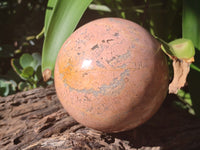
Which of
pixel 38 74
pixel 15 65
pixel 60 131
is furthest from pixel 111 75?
pixel 15 65

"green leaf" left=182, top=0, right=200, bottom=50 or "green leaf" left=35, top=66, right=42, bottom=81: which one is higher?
"green leaf" left=182, top=0, right=200, bottom=50

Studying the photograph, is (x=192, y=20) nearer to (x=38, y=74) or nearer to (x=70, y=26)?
(x=70, y=26)

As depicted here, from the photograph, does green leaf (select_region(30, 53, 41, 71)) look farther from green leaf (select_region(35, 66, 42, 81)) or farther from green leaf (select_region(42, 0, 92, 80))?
green leaf (select_region(42, 0, 92, 80))

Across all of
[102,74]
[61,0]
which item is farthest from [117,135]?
[61,0]

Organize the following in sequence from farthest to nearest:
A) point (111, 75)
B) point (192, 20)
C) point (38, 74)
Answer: point (38, 74) → point (192, 20) → point (111, 75)

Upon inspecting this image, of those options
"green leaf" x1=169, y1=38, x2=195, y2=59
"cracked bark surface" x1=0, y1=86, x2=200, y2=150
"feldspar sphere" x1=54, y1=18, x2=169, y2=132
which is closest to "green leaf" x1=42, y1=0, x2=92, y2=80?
"feldspar sphere" x1=54, y1=18, x2=169, y2=132

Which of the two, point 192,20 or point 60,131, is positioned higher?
point 192,20

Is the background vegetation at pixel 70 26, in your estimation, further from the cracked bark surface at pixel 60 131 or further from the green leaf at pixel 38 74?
the cracked bark surface at pixel 60 131

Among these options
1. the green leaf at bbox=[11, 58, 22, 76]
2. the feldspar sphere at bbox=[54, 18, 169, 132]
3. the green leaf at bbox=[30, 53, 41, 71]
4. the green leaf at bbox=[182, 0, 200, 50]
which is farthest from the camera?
the green leaf at bbox=[30, 53, 41, 71]
